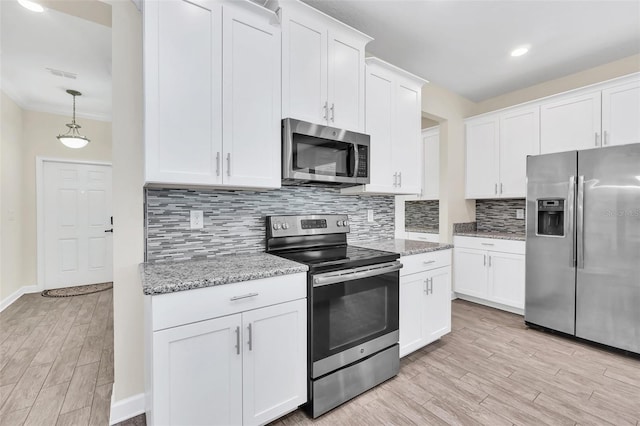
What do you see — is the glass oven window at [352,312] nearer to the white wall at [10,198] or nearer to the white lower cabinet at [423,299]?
the white lower cabinet at [423,299]

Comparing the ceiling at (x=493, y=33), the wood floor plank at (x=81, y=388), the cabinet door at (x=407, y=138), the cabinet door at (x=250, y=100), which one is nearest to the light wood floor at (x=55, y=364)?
the wood floor plank at (x=81, y=388)

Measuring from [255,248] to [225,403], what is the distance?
0.98 m

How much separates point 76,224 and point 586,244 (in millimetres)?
6591

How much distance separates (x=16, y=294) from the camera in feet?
13.1

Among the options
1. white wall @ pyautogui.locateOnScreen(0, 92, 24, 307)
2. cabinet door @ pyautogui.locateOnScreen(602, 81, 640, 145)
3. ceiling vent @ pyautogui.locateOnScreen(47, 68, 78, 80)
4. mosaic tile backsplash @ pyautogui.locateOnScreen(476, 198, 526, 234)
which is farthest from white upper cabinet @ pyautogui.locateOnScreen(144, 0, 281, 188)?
white wall @ pyautogui.locateOnScreen(0, 92, 24, 307)

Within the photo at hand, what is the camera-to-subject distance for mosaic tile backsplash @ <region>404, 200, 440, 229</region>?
4.55m

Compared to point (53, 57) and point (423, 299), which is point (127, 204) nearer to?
point (423, 299)

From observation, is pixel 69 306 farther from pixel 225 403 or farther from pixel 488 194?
pixel 488 194

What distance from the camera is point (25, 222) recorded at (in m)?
4.21

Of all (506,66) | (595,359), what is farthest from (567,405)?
(506,66)

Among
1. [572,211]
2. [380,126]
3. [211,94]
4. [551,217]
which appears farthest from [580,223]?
[211,94]

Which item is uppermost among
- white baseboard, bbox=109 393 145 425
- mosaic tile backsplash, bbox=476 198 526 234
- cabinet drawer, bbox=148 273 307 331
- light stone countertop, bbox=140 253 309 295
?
mosaic tile backsplash, bbox=476 198 526 234

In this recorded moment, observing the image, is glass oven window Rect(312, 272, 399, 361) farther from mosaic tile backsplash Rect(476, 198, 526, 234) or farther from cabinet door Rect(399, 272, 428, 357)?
mosaic tile backsplash Rect(476, 198, 526, 234)

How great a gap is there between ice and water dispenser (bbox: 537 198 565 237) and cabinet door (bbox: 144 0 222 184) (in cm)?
311
